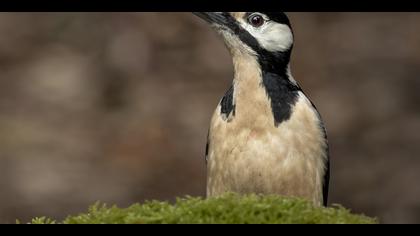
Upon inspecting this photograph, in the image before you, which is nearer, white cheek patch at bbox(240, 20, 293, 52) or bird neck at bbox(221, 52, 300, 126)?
bird neck at bbox(221, 52, 300, 126)

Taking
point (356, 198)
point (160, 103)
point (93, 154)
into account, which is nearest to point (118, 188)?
point (93, 154)

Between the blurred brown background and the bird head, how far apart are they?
4260mm

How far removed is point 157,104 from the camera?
Answer: 1148 centimetres

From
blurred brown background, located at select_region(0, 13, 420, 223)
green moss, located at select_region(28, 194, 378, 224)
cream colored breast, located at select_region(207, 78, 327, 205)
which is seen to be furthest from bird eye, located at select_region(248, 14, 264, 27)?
blurred brown background, located at select_region(0, 13, 420, 223)

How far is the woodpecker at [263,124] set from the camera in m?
5.42

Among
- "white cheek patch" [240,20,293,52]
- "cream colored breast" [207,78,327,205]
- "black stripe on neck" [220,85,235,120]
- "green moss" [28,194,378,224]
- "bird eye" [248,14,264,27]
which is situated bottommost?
"green moss" [28,194,378,224]

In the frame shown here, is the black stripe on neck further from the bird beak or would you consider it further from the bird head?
the bird beak

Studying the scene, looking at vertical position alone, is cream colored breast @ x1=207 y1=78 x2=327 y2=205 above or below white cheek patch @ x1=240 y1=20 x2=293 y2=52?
below

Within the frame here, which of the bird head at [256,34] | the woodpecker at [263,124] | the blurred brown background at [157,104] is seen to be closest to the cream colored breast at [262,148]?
the woodpecker at [263,124]

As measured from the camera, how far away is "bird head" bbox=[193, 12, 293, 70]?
5625 millimetres

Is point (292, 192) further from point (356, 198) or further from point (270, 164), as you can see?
point (356, 198)

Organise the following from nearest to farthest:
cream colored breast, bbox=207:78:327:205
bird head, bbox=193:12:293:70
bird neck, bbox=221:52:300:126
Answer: cream colored breast, bbox=207:78:327:205 < bird neck, bbox=221:52:300:126 < bird head, bbox=193:12:293:70

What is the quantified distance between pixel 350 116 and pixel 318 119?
5523mm
